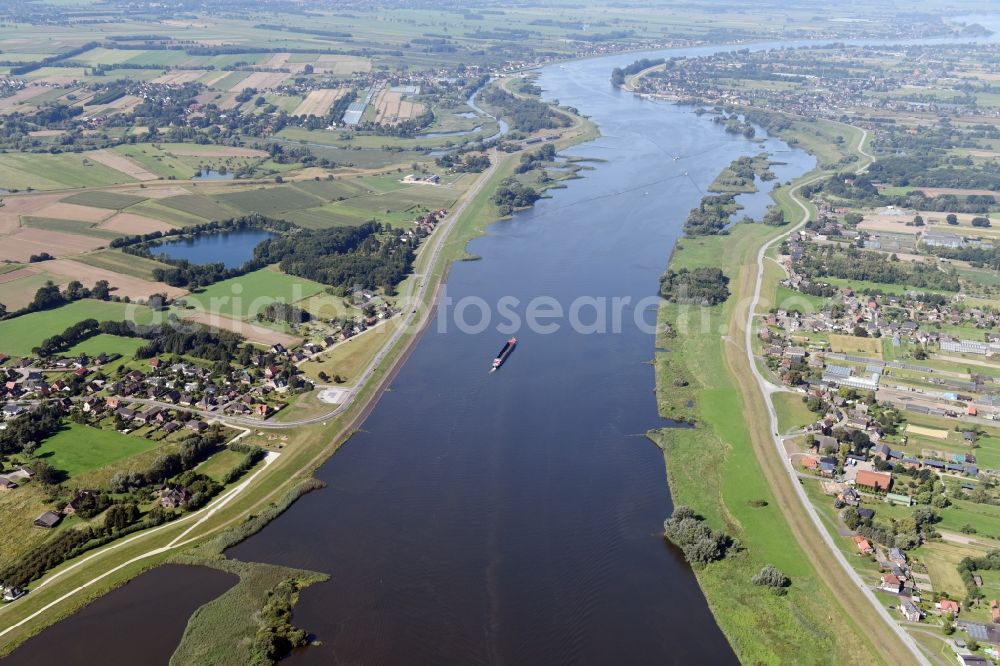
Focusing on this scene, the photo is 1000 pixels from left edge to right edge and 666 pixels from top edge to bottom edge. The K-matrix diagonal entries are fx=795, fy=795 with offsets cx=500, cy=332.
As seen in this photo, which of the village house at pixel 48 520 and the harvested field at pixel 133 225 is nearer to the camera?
the village house at pixel 48 520

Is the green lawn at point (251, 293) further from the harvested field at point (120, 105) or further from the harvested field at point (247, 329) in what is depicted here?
the harvested field at point (120, 105)

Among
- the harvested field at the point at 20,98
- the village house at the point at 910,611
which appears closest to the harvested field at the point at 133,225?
the harvested field at the point at 20,98

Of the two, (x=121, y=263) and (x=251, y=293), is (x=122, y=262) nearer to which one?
(x=121, y=263)

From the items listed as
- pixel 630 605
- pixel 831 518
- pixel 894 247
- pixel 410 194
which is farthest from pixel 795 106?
pixel 630 605

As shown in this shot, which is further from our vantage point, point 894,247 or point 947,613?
point 894,247

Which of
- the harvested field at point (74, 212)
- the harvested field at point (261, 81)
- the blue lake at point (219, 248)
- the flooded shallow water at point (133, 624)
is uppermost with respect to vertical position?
the harvested field at point (261, 81)

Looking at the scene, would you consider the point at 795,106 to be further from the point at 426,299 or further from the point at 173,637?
the point at 173,637
